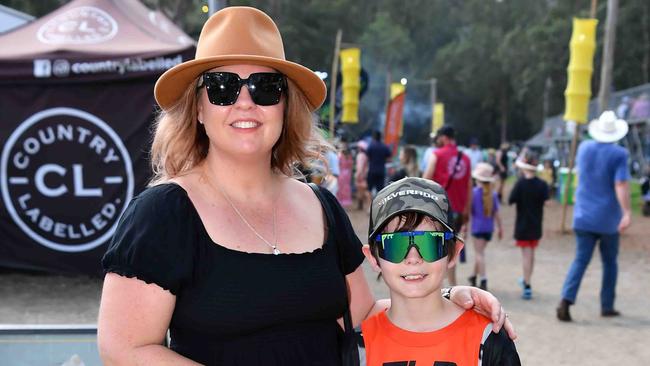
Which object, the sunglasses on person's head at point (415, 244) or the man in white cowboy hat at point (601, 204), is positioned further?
the man in white cowboy hat at point (601, 204)

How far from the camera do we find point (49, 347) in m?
2.79

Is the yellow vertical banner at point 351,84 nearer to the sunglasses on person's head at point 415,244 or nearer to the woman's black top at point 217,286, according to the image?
the sunglasses on person's head at point 415,244

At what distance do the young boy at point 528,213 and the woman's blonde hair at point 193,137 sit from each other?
5.40 meters

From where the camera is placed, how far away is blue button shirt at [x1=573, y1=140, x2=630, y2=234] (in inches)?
237

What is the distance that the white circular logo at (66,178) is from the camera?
23.5 feet

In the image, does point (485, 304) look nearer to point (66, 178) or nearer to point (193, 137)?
point (193, 137)

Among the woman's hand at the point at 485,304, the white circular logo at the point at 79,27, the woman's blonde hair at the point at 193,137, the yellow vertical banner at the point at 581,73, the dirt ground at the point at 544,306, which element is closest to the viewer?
the woman's hand at the point at 485,304

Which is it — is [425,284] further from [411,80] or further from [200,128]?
[411,80]

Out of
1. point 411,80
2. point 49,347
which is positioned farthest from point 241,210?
point 411,80

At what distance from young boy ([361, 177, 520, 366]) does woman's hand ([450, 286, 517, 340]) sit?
0.08 ft

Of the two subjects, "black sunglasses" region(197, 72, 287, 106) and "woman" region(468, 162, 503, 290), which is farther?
"woman" region(468, 162, 503, 290)

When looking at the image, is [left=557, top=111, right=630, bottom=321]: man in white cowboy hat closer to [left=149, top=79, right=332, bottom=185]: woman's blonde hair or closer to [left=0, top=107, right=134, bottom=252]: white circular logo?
[left=149, top=79, right=332, bottom=185]: woman's blonde hair

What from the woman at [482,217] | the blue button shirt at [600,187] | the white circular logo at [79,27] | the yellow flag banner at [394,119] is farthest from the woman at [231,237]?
the yellow flag banner at [394,119]

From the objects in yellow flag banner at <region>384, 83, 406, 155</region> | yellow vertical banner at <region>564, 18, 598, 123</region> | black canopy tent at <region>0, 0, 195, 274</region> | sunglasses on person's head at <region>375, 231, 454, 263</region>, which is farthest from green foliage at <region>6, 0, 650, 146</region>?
sunglasses on person's head at <region>375, 231, 454, 263</region>
